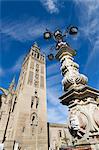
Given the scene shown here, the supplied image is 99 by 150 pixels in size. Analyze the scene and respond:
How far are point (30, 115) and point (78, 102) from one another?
87.7ft

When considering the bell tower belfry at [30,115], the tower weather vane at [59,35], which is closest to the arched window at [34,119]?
the bell tower belfry at [30,115]

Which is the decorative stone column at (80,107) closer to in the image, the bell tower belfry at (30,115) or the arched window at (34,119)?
the bell tower belfry at (30,115)

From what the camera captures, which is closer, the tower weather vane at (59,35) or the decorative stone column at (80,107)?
the decorative stone column at (80,107)

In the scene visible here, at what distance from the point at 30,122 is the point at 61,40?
83.4 ft

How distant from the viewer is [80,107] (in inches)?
118

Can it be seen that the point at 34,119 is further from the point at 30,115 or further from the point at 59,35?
the point at 59,35

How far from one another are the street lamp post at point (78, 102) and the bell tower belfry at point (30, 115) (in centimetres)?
2089

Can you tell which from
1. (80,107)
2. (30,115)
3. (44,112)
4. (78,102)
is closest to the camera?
(80,107)

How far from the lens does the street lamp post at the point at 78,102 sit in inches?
104

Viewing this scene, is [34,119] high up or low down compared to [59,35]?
up

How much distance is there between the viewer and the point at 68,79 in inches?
139

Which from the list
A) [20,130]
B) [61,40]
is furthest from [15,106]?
[61,40]

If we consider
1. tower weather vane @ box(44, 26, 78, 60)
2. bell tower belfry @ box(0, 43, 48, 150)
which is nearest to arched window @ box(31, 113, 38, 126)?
Result: bell tower belfry @ box(0, 43, 48, 150)

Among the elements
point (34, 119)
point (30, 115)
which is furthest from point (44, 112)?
point (30, 115)
